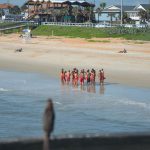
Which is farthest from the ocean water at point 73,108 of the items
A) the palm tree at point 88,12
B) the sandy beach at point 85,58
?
the palm tree at point 88,12

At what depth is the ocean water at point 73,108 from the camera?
65.4 ft

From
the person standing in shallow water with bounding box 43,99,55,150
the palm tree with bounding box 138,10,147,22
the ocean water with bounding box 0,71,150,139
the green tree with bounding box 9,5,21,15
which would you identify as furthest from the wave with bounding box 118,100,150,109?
the green tree with bounding box 9,5,21,15

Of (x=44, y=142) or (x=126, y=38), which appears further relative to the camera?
(x=126, y=38)

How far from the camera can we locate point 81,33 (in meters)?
68.1

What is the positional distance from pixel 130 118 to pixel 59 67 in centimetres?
1986

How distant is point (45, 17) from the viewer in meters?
91.9

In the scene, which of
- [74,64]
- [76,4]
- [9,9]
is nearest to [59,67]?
[74,64]

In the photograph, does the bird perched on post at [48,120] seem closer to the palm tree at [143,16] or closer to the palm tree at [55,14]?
the palm tree at [143,16]

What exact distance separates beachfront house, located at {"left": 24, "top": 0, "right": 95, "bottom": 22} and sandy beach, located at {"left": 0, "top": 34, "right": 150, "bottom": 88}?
2456cm

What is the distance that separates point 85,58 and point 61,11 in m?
44.0

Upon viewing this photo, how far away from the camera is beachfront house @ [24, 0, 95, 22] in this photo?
87.7 meters

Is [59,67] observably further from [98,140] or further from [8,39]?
[98,140]

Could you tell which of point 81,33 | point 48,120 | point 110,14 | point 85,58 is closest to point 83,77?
point 85,58

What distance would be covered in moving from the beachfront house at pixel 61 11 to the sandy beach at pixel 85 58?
967 inches
